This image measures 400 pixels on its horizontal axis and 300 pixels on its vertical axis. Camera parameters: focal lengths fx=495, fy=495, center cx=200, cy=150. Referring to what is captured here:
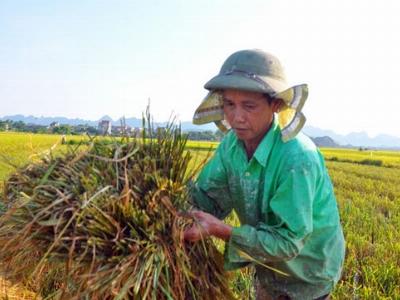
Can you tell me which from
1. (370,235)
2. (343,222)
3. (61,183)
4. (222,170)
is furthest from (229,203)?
(343,222)

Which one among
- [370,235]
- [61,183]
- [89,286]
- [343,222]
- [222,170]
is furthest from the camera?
[343,222]

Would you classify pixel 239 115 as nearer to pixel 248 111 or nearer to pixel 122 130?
pixel 248 111

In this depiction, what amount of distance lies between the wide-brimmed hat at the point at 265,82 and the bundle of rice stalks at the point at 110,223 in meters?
0.31

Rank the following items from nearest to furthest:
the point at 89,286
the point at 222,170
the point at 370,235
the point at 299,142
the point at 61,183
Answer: the point at 89,286, the point at 61,183, the point at 299,142, the point at 222,170, the point at 370,235

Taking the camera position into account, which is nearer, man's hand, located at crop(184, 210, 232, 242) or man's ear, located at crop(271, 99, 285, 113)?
man's hand, located at crop(184, 210, 232, 242)

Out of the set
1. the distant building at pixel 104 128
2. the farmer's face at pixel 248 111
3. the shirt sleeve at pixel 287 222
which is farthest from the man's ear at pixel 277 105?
the distant building at pixel 104 128

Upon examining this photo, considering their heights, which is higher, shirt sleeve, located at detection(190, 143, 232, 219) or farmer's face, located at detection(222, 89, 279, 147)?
farmer's face, located at detection(222, 89, 279, 147)

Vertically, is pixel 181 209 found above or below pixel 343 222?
above

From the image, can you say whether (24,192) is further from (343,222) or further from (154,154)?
(343,222)

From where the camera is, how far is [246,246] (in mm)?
1969

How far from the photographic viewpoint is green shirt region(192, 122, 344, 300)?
6.41 ft

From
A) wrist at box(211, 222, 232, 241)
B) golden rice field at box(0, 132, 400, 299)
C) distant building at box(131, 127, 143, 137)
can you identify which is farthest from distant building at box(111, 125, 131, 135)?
wrist at box(211, 222, 232, 241)

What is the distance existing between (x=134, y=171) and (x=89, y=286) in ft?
1.45

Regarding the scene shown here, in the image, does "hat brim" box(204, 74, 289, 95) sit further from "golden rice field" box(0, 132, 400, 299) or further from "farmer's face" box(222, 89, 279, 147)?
"golden rice field" box(0, 132, 400, 299)
